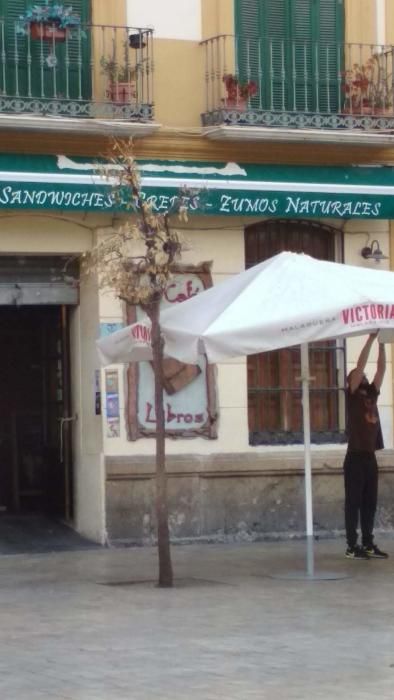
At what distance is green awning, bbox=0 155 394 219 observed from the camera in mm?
15148

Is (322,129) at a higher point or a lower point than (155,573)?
higher

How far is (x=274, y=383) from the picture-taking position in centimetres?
1680

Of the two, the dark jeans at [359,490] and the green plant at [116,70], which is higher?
the green plant at [116,70]

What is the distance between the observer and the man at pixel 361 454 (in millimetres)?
13898

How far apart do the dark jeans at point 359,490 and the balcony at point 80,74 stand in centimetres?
415

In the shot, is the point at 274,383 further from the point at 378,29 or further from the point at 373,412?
the point at 378,29

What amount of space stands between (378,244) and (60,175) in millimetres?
3854

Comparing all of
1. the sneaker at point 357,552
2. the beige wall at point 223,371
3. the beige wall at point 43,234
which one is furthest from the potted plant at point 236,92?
the sneaker at point 357,552

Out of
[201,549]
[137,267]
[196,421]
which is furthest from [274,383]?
[137,267]

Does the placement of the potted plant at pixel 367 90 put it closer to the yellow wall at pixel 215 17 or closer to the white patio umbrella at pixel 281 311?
the yellow wall at pixel 215 17

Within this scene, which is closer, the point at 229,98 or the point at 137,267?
the point at 137,267

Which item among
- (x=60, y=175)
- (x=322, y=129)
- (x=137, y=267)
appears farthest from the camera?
(x=322, y=129)

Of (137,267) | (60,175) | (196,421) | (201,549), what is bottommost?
(201,549)

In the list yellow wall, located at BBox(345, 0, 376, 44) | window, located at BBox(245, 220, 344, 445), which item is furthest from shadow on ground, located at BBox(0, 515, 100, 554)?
yellow wall, located at BBox(345, 0, 376, 44)
